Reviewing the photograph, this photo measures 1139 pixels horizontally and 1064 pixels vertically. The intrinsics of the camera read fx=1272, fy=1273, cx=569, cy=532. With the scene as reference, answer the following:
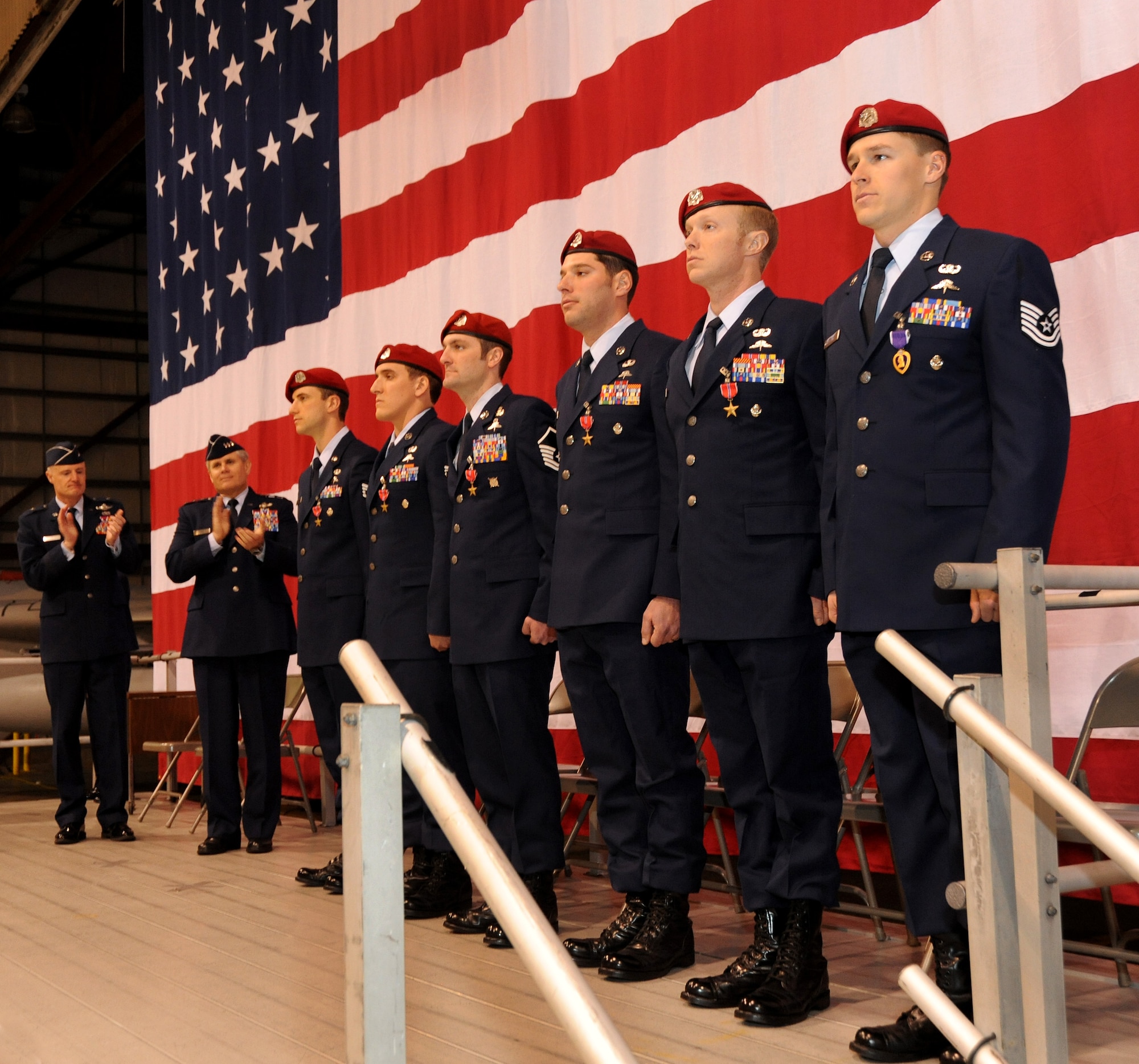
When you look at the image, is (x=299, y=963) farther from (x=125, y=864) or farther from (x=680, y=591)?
(x=125, y=864)

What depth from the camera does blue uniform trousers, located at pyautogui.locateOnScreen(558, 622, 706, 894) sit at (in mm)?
2920

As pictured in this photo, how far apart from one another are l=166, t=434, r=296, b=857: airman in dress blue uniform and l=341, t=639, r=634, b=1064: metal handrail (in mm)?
3849

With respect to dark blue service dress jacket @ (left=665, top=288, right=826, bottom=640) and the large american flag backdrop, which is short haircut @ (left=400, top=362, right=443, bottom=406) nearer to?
the large american flag backdrop

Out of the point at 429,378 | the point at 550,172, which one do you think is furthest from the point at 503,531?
the point at 550,172

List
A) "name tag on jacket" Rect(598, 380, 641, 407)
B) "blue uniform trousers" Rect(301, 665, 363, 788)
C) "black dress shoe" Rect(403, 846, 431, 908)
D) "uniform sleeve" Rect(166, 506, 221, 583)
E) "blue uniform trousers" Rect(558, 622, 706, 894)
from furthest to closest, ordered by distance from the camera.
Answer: "uniform sleeve" Rect(166, 506, 221, 583), "blue uniform trousers" Rect(301, 665, 363, 788), "black dress shoe" Rect(403, 846, 431, 908), "name tag on jacket" Rect(598, 380, 641, 407), "blue uniform trousers" Rect(558, 622, 706, 894)

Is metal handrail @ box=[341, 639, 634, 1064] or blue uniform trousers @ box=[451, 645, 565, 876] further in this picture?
blue uniform trousers @ box=[451, 645, 565, 876]

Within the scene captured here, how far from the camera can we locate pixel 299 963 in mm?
3146

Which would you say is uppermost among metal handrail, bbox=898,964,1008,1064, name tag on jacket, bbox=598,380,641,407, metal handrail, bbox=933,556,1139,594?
name tag on jacket, bbox=598,380,641,407

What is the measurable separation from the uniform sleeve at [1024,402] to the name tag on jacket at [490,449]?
1.53 meters

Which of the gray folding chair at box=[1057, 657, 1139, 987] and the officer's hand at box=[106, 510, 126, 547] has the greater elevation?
the officer's hand at box=[106, 510, 126, 547]

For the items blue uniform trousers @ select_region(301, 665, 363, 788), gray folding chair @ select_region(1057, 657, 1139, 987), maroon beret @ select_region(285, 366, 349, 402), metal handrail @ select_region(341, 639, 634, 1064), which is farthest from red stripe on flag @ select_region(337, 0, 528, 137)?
metal handrail @ select_region(341, 639, 634, 1064)

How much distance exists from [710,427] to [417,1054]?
4.52 feet

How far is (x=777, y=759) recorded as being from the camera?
2590 mm

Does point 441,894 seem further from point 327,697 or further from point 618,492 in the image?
point 618,492
